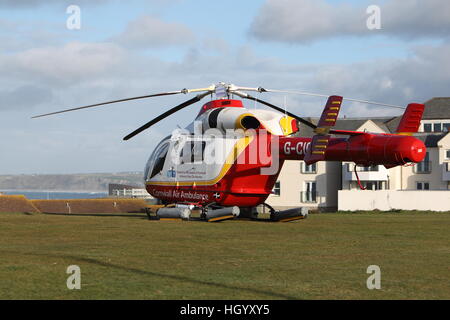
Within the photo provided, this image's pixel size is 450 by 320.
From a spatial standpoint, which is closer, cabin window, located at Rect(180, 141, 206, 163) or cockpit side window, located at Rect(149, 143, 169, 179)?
cabin window, located at Rect(180, 141, 206, 163)

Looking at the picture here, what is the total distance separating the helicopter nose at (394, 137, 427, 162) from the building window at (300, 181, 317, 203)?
53.8m

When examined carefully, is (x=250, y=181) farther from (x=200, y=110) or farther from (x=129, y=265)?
(x=129, y=265)

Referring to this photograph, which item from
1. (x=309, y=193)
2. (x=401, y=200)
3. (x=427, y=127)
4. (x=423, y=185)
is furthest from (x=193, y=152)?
(x=427, y=127)

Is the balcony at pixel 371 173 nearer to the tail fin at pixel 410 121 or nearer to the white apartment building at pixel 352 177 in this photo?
the white apartment building at pixel 352 177

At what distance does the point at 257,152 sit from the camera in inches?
1350

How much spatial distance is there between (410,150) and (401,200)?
3642cm

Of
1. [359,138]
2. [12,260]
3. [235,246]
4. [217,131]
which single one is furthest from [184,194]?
[12,260]

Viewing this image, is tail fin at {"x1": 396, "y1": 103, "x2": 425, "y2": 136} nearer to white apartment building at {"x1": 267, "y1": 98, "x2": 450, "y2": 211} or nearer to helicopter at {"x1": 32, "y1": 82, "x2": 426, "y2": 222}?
helicopter at {"x1": 32, "y1": 82, "x2": 426, "y2": 222}

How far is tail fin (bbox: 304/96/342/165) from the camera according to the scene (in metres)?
27.4

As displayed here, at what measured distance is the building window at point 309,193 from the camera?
8188cm

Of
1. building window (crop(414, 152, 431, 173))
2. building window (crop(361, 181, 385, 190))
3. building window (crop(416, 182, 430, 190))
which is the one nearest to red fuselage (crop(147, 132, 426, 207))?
building window (crop(361, 181, 385, 190))

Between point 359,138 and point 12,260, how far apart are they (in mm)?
16759

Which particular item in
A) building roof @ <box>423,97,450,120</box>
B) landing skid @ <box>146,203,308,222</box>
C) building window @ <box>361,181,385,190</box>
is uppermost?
building roof @ <box>423,97,450,120</box>

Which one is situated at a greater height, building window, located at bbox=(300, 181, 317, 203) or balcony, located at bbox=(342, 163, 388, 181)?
balcony, located at bbox=(342, 163, 388, 181)
